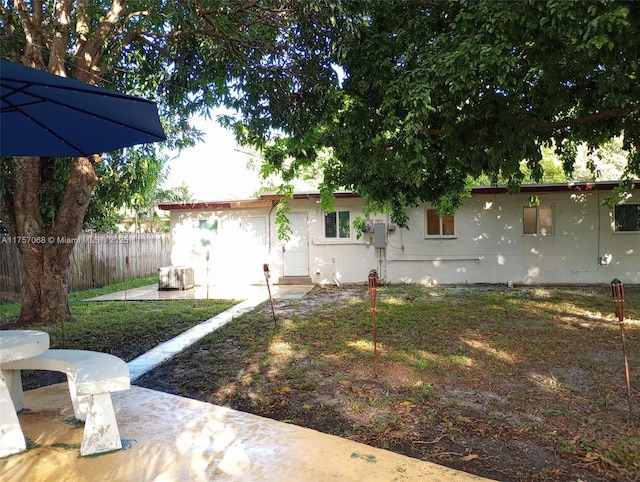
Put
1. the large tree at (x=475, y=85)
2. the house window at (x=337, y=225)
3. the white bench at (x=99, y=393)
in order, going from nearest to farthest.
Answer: the white bench at (x=99, y=393), the large tree at (x=475, y=85), the house window at (x=337, y=225)

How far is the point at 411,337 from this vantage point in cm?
631

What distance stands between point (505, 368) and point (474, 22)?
11.8ft

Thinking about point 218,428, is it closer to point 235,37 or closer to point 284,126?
Answer: point 284,126

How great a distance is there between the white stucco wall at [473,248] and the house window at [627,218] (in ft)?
0.61

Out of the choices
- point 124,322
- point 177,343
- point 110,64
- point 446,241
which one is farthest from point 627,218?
point 110,64

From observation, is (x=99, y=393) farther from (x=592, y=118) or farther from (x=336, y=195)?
(x=336, y=195)

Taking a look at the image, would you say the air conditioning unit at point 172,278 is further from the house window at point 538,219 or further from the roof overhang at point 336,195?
the house window at point 538,219

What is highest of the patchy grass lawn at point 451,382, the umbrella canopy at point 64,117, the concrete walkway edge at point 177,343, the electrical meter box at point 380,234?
the umbrella canopy at point 64,117

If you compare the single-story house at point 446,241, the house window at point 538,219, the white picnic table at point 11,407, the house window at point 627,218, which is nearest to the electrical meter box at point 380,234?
the single-story house at point 446,241

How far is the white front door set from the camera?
1302 cm

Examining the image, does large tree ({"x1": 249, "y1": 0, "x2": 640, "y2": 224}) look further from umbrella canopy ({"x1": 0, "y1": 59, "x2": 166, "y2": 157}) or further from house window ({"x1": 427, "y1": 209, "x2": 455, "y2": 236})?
house window ({"x1": 427, "y1": 209, "x2": 455, "y2": 236})

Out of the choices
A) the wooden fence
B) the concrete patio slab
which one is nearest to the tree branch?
the concrete patio slab

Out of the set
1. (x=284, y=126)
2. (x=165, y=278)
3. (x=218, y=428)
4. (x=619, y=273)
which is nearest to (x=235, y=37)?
(x=284, y=126)

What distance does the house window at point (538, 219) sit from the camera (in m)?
12.3
